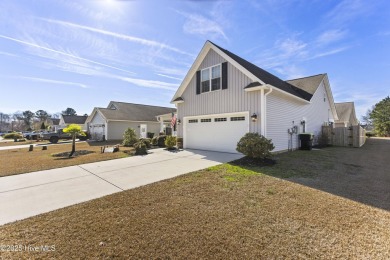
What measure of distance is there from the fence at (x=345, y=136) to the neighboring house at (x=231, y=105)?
9.28 ft

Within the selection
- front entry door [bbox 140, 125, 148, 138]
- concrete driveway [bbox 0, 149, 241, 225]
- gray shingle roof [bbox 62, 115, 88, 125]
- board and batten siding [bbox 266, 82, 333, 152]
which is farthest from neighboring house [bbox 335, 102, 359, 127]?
gray shingle roof [bbox 62, 115, 88, 125]

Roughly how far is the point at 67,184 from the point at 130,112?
2235cm

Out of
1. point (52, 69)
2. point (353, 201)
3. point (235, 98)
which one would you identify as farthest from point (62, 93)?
point (353, 201)

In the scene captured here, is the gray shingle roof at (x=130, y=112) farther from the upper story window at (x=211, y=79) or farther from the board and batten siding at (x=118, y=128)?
the upper story window at (x=211, y=79)

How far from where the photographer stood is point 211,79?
11742 millimetres

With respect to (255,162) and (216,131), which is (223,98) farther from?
(255,162)

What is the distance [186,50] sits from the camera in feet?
40.8

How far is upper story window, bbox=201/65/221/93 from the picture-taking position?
11.4 m

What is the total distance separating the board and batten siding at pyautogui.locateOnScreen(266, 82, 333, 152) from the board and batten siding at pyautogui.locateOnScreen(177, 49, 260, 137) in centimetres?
88

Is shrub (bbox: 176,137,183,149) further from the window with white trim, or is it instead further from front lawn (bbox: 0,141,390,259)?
front lawn (bbox: 0,141,390,259)

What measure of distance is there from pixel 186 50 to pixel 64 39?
6872mm

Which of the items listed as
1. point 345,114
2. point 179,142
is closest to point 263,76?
point 179,142

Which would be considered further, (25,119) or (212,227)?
(25,119)

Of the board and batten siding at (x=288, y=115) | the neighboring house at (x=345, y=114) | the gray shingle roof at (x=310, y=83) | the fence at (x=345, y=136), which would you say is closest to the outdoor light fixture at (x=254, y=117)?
the board and batten siding at (x=288, y=115)
